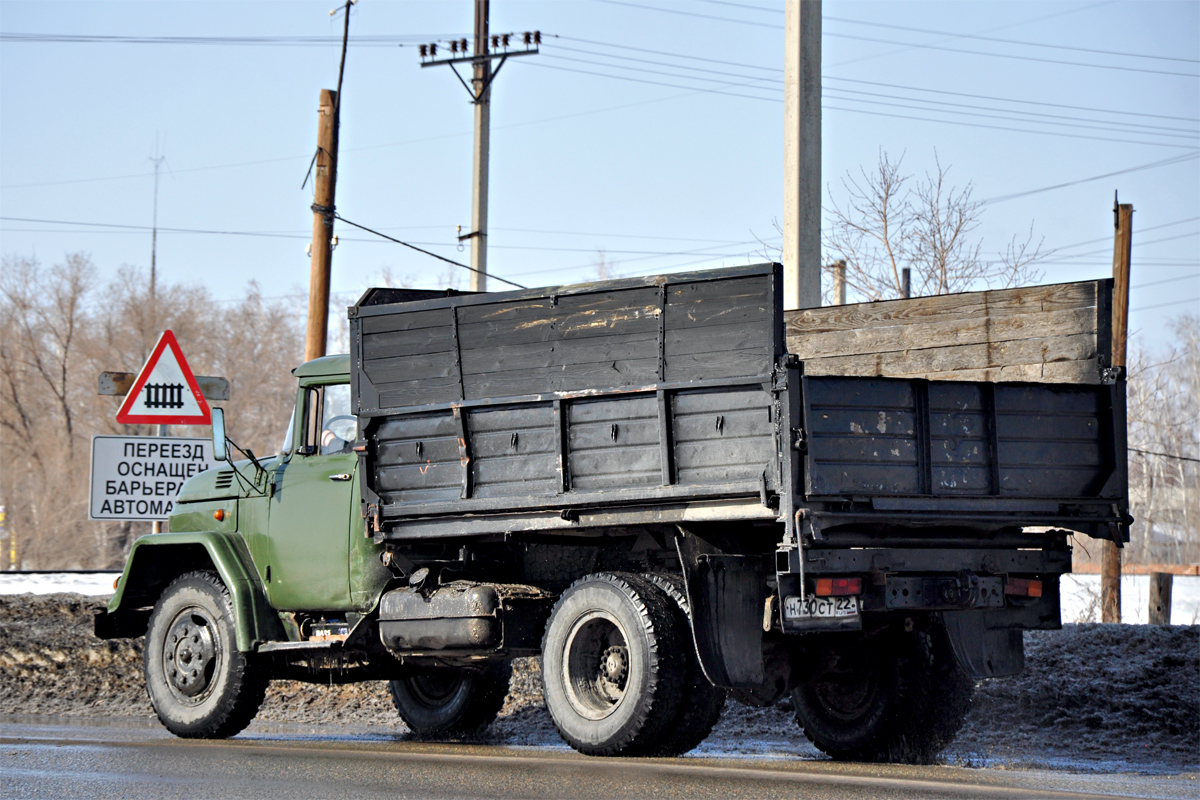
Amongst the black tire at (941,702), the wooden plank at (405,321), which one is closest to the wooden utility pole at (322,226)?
the wooden plank at (405,321)

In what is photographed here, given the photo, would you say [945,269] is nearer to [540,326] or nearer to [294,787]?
[540,326]

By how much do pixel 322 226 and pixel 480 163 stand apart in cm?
677

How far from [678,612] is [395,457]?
2200 millimetres

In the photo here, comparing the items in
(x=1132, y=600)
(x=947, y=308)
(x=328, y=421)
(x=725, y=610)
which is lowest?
(x=1132, y=600)

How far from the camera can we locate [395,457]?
895 centimetres

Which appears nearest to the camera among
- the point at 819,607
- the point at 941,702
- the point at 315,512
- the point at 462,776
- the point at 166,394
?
the point at 462,776

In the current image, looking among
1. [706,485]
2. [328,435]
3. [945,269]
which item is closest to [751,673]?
[706,485]

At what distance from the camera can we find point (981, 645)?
8.30 meters

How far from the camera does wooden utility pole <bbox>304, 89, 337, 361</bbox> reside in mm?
17078

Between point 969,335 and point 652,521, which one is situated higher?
point 969,335

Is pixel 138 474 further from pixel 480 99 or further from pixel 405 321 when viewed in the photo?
pixel 480 99

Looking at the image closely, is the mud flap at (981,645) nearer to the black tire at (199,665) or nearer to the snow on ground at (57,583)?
the black tire at (199,665)

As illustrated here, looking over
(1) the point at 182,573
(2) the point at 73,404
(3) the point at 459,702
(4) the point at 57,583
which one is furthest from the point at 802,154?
(2) the point at 73,404

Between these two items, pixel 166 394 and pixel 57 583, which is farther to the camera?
pixel 57 583
